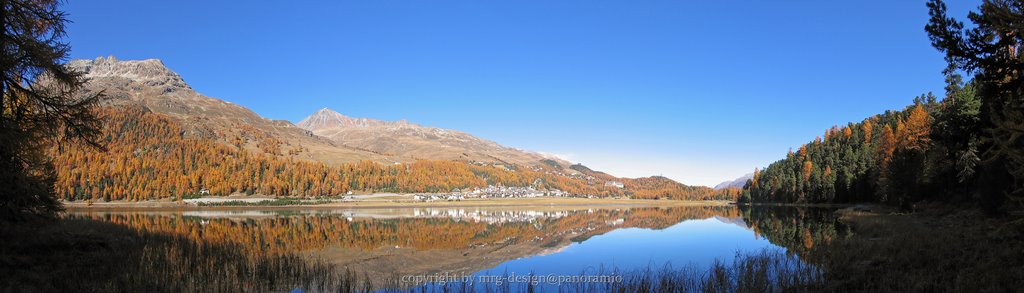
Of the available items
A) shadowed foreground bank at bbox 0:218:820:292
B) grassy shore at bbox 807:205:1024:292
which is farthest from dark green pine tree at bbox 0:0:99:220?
grassy shore at bbox 807:205:1024:292

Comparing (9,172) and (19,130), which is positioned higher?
(19,130)

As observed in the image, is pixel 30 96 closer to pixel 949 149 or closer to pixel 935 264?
pixel 935 264

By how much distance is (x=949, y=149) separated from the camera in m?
21.5

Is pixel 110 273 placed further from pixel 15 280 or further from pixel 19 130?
pixel 19 130

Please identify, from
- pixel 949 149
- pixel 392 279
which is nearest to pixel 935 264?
pixel 949 149

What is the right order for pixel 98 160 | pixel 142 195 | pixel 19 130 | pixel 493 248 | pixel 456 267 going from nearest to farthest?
pixel 19 130, pixel 456 267, pixel 493 248, pixel 142 195, pixel 98 160

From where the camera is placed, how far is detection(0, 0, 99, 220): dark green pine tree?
14.1 meters

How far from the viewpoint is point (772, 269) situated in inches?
803

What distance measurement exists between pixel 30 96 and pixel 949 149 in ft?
113

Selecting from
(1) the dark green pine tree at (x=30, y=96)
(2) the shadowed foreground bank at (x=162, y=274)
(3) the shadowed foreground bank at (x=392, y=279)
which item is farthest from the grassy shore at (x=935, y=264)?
(1) the dark green pine tree at (x=30, y=96)

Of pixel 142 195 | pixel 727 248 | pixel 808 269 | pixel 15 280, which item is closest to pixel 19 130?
pixel 15 280

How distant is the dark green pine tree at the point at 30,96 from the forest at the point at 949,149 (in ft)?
78.2

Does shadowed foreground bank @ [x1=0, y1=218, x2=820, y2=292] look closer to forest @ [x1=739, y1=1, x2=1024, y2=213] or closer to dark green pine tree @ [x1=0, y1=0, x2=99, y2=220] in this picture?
dark green pine tree @ [x1=0, y1=0, x2=99, y2=220]

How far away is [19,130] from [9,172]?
1.73 meters
